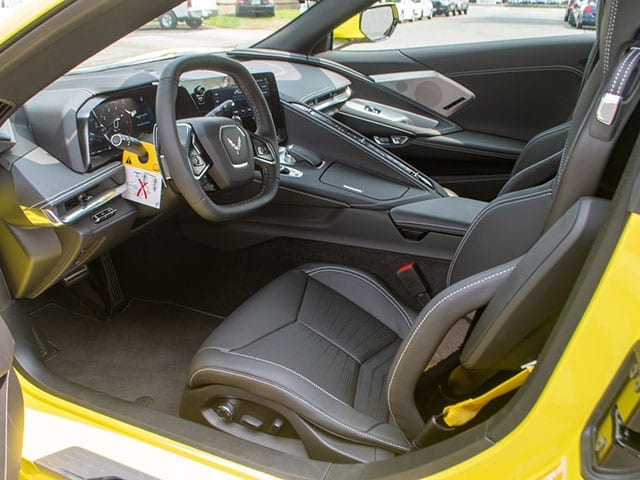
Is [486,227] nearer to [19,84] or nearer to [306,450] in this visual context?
[306,450]

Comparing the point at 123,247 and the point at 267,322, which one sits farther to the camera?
the point at 123,247

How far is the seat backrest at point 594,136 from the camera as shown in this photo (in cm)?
87

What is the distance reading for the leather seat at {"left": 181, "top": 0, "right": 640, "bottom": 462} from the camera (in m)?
0.85

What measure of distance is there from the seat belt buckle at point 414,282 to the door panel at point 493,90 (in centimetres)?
109

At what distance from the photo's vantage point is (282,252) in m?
1.97

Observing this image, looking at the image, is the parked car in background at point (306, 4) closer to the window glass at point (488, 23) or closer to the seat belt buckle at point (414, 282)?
the window glass at point (488, 23)

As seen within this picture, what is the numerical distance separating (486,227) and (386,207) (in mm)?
571

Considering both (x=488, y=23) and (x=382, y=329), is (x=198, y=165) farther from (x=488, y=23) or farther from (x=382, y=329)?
(x=488, y=23)

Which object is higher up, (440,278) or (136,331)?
(440,278)

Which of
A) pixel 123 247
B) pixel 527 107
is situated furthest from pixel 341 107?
pixel 123 247

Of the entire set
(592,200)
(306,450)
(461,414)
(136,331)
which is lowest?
(136,331)

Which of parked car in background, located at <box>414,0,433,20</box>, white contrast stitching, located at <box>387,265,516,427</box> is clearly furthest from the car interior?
parked car in background, located at <box>414,0,433,20</box>

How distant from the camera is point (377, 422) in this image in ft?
A: 3.69

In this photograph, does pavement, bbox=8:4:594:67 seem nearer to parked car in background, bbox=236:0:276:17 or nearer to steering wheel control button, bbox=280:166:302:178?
parked car in background, bbox=236:0:276:17
